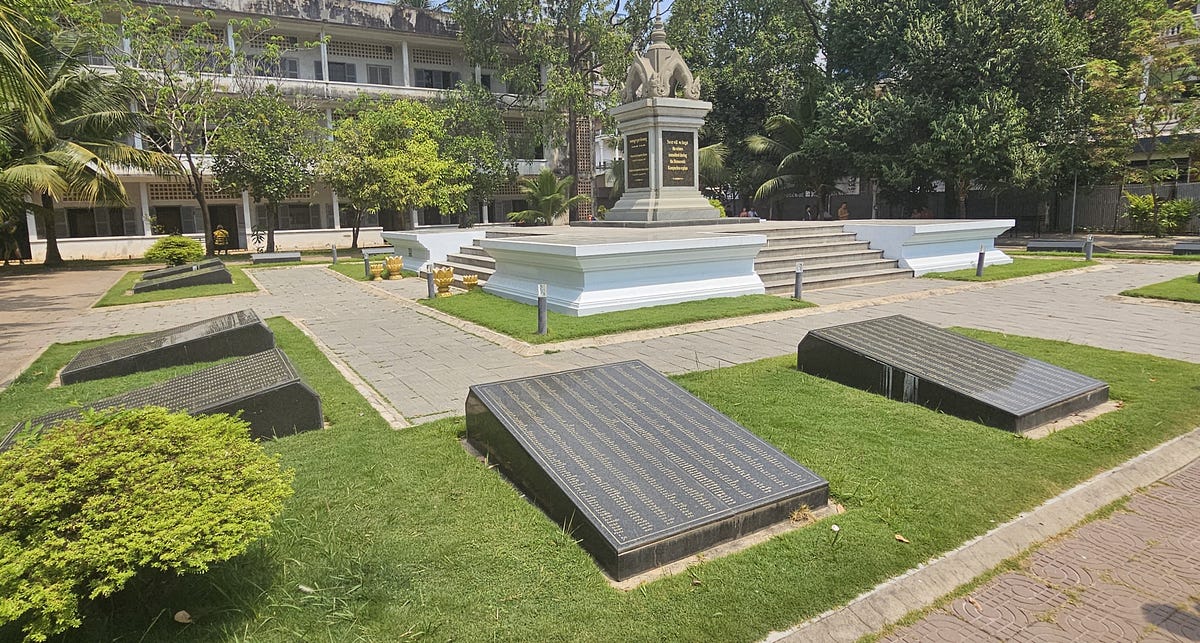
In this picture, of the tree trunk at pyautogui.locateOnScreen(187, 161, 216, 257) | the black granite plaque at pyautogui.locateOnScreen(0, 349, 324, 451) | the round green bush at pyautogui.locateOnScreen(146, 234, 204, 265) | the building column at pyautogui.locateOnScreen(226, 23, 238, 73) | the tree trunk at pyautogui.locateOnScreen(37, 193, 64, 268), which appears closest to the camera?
the black granite plaque at pyautogui.locateOnScreen(0, 349, 324, 451)

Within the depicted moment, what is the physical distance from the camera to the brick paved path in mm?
2732

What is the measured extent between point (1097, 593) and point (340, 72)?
35561 mm

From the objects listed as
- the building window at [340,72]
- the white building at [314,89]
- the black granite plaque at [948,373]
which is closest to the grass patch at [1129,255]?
the black granite plaque at [948,373]

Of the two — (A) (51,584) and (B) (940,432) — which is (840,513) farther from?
(A) (51,584)

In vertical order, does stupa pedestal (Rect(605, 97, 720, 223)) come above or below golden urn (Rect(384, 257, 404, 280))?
above

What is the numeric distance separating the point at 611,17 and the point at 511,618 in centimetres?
3000

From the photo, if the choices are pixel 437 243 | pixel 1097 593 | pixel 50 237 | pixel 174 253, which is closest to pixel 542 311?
pixel 1097 593

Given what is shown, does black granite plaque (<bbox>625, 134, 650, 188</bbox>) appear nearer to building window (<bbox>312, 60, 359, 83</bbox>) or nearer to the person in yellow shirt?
the person in yellow shirt

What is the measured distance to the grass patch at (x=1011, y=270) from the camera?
12.9 meters

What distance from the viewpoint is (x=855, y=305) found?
1022cm

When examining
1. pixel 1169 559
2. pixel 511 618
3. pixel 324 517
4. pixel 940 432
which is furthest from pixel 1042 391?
pixel 324 517

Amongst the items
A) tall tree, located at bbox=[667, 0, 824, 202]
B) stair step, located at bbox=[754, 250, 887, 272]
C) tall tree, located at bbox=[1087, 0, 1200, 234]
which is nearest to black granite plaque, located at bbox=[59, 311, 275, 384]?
stair step, located at bbox=[754, 250, 887, 272]

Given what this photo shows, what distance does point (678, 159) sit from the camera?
1463 centimetres

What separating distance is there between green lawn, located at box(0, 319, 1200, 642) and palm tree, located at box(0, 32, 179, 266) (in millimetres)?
14898
